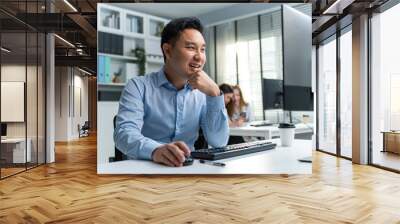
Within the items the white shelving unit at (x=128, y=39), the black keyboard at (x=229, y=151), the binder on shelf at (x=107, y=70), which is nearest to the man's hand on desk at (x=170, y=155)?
the black keyboard at (x=229, y=151)

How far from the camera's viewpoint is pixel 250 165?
3.57m

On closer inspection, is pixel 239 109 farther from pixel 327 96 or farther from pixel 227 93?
A: pixel 327 96

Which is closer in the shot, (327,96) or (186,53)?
(186,53)

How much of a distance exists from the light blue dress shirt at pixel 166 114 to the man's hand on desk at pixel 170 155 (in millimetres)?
247

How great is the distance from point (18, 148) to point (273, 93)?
3949 millimetres

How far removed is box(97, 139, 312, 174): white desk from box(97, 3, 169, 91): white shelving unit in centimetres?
99

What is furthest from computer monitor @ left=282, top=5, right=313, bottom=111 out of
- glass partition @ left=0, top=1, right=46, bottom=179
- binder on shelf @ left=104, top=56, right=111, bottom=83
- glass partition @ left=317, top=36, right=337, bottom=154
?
glass partition @ left=0, top=1, right=46, bottom=179

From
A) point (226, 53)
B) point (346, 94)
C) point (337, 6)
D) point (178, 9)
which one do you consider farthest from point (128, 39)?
point (346, 94)

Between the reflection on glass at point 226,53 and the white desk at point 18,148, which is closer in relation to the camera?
the reflection on glass at point 226,53

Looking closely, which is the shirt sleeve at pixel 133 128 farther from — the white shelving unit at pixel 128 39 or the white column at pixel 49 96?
the white column at pixel 49 96

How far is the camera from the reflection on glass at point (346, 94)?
7215 mm

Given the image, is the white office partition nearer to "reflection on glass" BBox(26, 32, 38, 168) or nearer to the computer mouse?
"reflection on glass" BBox(26, 32, 38, 168)

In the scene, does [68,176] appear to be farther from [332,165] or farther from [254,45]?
[332,165]

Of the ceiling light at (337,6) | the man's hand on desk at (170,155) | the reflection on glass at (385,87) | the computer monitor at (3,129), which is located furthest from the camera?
the reflection on glass at (385,87)
